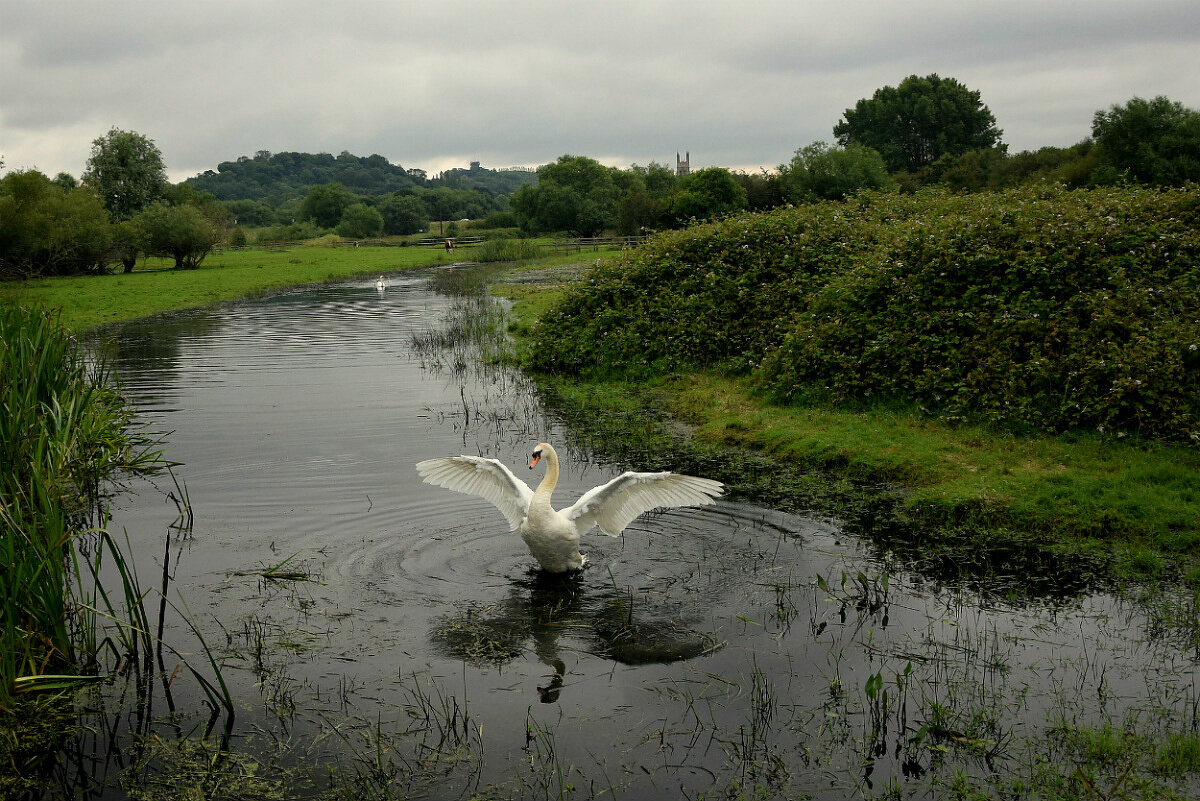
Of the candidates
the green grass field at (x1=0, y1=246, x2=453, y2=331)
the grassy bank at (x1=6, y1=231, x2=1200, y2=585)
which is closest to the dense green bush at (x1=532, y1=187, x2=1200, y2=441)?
the grassy bank at (x1=6, y1=231, x2=1200, y2=585)

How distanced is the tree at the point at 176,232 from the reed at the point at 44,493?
55.4 metres

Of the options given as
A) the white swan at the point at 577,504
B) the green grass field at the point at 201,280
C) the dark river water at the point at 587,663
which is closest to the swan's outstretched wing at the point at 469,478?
the white swan at the point at 577,504

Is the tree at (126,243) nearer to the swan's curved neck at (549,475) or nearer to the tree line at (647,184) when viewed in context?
the tree line at (647,184)

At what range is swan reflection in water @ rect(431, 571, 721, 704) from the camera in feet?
26.1

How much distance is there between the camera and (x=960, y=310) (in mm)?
15031

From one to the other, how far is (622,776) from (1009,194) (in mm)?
15738

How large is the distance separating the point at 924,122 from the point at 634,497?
117 meters

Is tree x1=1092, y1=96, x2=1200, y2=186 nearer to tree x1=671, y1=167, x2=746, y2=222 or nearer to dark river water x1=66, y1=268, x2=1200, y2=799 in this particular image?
tree x1=671, y1=167, x2=746, y2=222

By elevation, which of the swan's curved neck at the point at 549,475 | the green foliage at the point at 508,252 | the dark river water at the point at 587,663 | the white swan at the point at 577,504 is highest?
the green foliage at the point at 508,252

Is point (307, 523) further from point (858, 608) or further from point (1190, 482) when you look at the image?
point (1190, 482)

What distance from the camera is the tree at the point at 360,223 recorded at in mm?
121562

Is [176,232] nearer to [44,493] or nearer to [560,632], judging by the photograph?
[44,493]

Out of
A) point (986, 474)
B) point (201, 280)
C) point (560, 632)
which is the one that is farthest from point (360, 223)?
point (560, 632)

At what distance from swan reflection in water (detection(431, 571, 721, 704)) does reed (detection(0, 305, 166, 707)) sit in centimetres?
307
